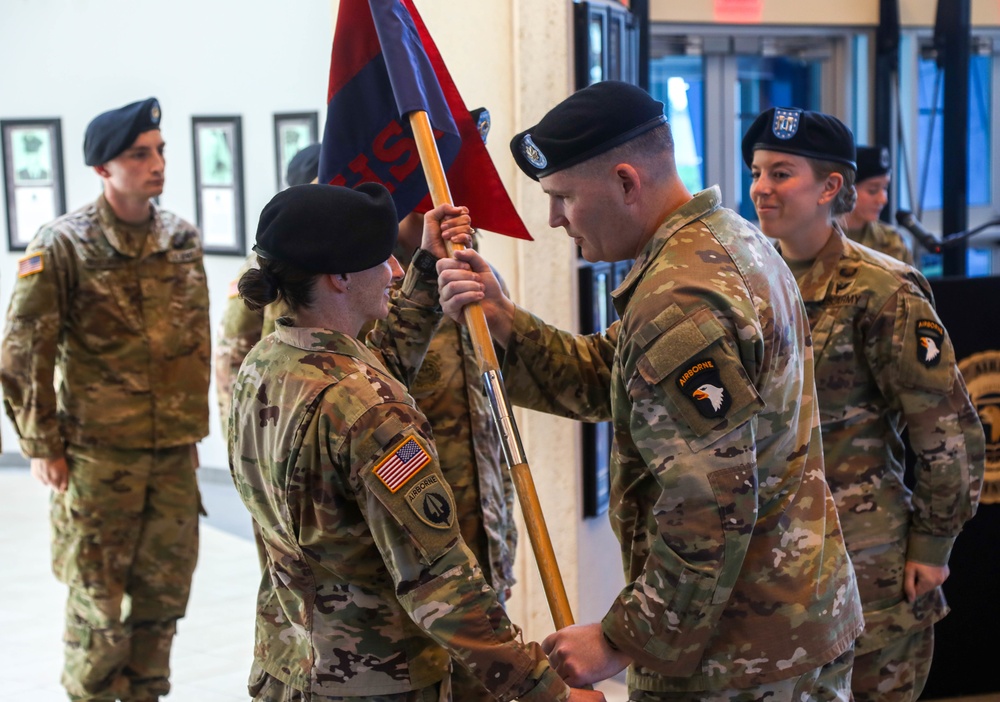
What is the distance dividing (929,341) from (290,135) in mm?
4948

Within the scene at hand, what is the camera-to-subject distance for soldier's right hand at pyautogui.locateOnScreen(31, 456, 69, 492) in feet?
12.6

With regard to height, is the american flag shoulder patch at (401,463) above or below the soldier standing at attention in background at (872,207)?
below

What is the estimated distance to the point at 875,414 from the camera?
108 inches

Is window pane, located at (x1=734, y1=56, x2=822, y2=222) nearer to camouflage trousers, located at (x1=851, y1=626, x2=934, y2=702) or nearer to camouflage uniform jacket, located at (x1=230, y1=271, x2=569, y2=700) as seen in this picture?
camouflage trousers, located at (x1=851, y1=626, x2=934, y2=702)

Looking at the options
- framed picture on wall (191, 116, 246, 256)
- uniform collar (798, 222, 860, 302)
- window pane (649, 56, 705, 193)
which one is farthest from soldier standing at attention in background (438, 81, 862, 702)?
framed picture on wall (191, 116, 246, 256)

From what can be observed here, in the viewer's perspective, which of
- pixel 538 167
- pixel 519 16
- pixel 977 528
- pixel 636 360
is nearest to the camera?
pixel 636 360

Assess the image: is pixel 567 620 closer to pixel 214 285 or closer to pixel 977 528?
pixel 977 528

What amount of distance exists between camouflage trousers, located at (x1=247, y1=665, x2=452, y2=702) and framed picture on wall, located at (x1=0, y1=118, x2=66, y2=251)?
6.15m

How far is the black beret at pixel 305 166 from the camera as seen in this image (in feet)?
13.3

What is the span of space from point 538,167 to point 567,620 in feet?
2.74

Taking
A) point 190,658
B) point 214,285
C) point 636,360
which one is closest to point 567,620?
point 636,360

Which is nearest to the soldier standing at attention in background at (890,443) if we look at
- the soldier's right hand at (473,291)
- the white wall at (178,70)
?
the soldier's right hand at (473,291)

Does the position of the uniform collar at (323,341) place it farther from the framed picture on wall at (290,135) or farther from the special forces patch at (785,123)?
the framed picture on wall at (290,135)

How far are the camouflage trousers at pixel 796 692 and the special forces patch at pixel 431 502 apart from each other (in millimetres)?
486
